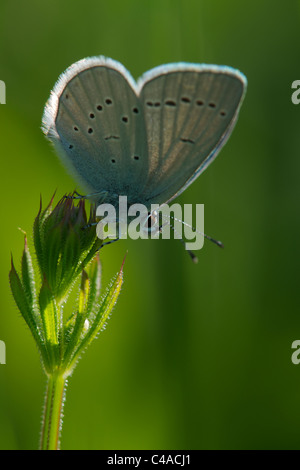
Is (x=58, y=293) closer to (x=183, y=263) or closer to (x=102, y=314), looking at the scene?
(x=102, y=314)

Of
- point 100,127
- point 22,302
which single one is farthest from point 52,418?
point 100,127

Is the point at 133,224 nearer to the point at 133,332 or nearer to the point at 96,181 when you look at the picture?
the point at 96,181

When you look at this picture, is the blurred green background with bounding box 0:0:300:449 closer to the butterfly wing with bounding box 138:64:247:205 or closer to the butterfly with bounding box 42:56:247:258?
the butterfly with bounding box 42:56:247:258

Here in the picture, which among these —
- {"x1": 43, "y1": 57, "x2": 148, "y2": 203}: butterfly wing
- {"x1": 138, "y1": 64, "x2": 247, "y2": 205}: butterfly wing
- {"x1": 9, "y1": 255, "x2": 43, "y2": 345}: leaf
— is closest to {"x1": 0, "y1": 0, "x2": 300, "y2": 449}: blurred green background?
{"x1": 43, "y1": 57, "x2": 148, "y2": 203}: butterfly wing

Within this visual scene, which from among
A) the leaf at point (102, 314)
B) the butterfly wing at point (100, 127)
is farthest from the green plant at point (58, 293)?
the butterfly wing at point (100, 127)

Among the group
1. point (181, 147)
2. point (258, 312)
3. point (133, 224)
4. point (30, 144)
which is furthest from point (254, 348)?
point (30, 144)
